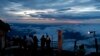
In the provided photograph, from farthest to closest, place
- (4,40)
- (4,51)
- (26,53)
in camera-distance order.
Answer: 1. (4,40)
2. (26,53)
3. (4,51)

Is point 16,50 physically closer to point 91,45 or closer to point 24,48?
point 24,48

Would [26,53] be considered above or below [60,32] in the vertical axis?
below

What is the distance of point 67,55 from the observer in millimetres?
27156

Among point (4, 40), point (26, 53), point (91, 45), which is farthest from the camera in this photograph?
point (91, 45)

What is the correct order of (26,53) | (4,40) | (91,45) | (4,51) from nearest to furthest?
1. (4,51)
2. (26,53)
3. (4,40)
4. (91,45)

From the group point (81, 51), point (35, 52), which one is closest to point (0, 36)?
point (35, 52)

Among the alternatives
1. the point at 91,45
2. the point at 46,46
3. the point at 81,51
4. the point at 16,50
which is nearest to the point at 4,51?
the point at 16,50

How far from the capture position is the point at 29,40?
25234 millimetres

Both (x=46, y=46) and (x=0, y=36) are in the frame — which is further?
(x=46, y=46)

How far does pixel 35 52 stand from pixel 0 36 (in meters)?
4.05

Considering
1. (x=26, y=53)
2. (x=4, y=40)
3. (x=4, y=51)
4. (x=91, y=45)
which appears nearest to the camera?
(x=4, y=51)

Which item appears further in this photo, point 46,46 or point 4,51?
point 46,46

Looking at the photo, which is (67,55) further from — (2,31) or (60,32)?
(2,31)

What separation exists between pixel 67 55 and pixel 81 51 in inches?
160
